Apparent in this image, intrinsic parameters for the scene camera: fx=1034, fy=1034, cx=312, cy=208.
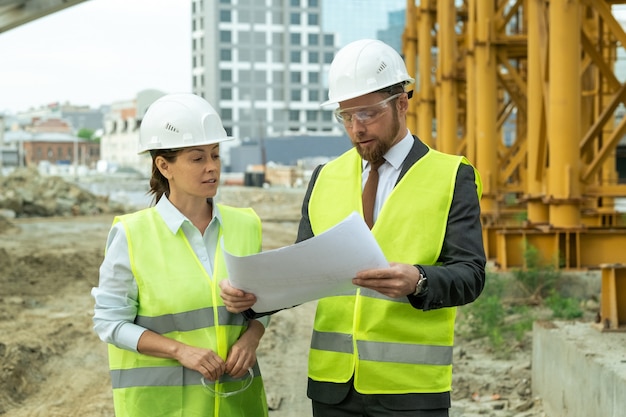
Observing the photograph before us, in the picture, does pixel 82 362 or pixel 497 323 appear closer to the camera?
pixel 82 362

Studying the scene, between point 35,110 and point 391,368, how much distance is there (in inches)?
7280

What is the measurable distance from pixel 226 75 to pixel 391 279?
9317 cm

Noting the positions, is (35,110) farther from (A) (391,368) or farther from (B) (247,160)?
(A) (391,368)

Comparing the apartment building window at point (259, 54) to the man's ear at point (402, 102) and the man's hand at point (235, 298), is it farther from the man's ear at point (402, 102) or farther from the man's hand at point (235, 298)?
the man's hand at point (235, 298)

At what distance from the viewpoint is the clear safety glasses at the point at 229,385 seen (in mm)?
3232

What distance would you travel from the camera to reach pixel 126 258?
10.6 ft

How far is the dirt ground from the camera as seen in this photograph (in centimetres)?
724

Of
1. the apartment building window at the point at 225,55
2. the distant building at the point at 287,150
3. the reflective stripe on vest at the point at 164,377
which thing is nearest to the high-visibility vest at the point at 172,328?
the reflective stripe on vest at the point at 164,377

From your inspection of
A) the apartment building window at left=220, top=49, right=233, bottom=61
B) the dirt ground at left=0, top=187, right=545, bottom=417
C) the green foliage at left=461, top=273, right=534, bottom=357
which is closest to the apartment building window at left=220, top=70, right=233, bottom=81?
the apartment building window at left=220, top=49, right=233, bottom=61

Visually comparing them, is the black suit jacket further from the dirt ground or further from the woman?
the dirt ground

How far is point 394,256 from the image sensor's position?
10.3ft

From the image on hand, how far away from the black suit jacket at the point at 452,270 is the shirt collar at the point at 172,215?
24.9 inches

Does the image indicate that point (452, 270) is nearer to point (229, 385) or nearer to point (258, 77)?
point (229, 385)

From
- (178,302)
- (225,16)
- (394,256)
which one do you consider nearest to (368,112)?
(394,256)
